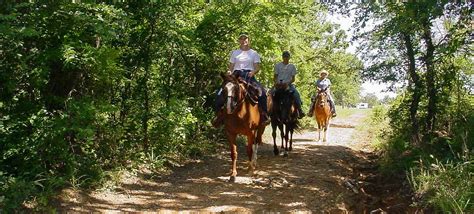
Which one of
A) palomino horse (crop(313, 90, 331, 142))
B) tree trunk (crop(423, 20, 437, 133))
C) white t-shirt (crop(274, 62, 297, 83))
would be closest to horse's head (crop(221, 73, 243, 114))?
white t-shirt (crop(274, 62, 297, 83))

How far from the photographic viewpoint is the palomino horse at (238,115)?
8461 millimetres

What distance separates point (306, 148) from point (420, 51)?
187 inches

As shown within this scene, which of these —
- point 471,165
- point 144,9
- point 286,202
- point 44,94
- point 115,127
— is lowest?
point 286,202

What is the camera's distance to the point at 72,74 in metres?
7.49

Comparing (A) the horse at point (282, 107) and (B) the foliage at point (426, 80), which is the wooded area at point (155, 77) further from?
(A) the horse at point (282, 107)

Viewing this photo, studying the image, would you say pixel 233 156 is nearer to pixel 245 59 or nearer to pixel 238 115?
pixel 238 115

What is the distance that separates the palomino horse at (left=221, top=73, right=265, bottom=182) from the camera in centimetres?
846

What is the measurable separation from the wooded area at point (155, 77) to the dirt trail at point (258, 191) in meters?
0.58

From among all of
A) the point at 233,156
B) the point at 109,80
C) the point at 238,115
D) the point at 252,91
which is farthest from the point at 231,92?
the point at 109,80

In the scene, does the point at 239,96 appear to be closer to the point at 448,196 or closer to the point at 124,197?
the point at 124,197

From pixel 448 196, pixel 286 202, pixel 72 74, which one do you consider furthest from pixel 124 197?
pixel 448 196

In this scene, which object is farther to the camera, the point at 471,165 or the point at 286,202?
the point at 286,202

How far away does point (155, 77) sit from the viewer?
398 inches

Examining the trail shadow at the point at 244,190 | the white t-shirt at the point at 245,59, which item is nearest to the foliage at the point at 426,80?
the trail shadow at the point at 244,190
